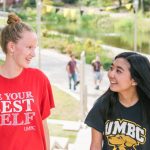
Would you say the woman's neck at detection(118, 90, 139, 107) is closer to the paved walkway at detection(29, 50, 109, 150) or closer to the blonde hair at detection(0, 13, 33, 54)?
the blonde hair at detection(0, 13, 33, 54)

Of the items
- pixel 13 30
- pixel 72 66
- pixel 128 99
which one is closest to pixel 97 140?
pixel 128 99

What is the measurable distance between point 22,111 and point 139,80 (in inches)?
23.6

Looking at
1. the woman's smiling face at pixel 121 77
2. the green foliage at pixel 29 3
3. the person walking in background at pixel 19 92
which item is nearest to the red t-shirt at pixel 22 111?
the person walking in background at pixel 19 92

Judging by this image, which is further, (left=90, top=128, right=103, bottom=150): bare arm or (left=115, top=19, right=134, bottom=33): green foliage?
(left=115, top=19, right=134, bottom=33): green foliage

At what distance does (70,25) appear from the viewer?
2606 centimetres

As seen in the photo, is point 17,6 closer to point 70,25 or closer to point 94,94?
point 70,25

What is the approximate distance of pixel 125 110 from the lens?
2.09 meters

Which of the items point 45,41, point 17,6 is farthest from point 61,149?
point 17,6

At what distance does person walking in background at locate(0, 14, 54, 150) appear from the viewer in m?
A: 2.08

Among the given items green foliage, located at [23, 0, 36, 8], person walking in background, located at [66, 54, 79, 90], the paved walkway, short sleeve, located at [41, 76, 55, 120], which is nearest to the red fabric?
person walking in background, located at [66, 54, 79, 90]

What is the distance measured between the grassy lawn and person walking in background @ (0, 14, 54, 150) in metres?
4.72

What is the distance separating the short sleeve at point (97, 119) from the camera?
2.09 meters

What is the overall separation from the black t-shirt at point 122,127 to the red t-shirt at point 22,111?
274mm

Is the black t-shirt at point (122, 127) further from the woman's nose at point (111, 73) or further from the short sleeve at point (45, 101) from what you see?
the short sleeve at point (45, 101)
